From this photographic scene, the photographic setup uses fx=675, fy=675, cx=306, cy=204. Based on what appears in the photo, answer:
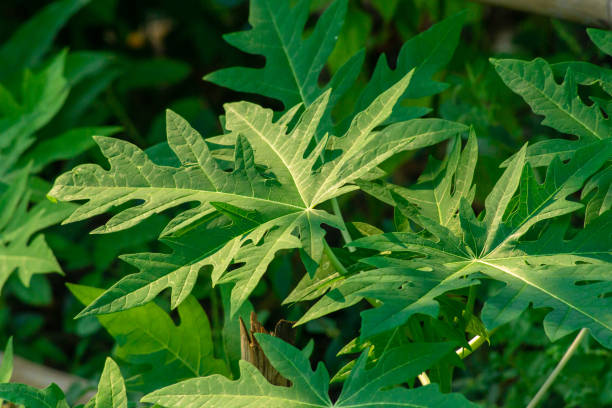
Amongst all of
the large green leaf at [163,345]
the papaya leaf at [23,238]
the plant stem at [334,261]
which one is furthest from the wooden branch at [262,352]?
the papaya leaf at [23,238]

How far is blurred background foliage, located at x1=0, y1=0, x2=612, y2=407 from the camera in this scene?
1604 mm

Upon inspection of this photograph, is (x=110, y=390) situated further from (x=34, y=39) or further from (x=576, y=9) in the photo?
(x=34, y=39)

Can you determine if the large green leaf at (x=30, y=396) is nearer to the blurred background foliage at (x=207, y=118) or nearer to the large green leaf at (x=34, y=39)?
the blurred background foliage at (x=207, y=118)

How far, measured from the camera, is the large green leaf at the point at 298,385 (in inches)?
30.9

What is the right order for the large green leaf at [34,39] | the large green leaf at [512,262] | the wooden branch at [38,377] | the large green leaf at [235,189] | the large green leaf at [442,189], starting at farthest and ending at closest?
the large green leaf at [34,39], the wooden branch at [38,377], the large green leaf at [442,189], the large green leaf at [235,189], the large green leaf at [512,262]

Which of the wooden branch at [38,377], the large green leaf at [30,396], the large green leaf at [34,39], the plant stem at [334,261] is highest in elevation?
the large green leaf at [34,39]

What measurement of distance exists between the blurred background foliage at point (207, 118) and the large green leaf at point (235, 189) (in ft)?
1.56

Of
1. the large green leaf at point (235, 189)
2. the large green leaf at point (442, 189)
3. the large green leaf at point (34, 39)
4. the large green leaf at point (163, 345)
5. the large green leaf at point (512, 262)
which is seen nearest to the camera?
the large green leaf at point (512, 262)

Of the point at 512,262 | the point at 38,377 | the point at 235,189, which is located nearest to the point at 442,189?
the point at 512,262

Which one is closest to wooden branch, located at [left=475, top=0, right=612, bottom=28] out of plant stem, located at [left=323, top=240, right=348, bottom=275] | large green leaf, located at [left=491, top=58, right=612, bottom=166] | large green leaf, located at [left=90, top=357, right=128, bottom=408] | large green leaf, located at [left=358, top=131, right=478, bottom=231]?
large green leaf, located at [left=491, top=58, right=612, bottom=166]

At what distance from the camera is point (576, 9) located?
4.13ft

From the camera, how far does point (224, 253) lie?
2.86 ft

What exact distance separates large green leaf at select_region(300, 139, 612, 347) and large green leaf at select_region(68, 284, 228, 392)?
0.37 metres

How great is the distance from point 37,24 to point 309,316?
2.19 metres
